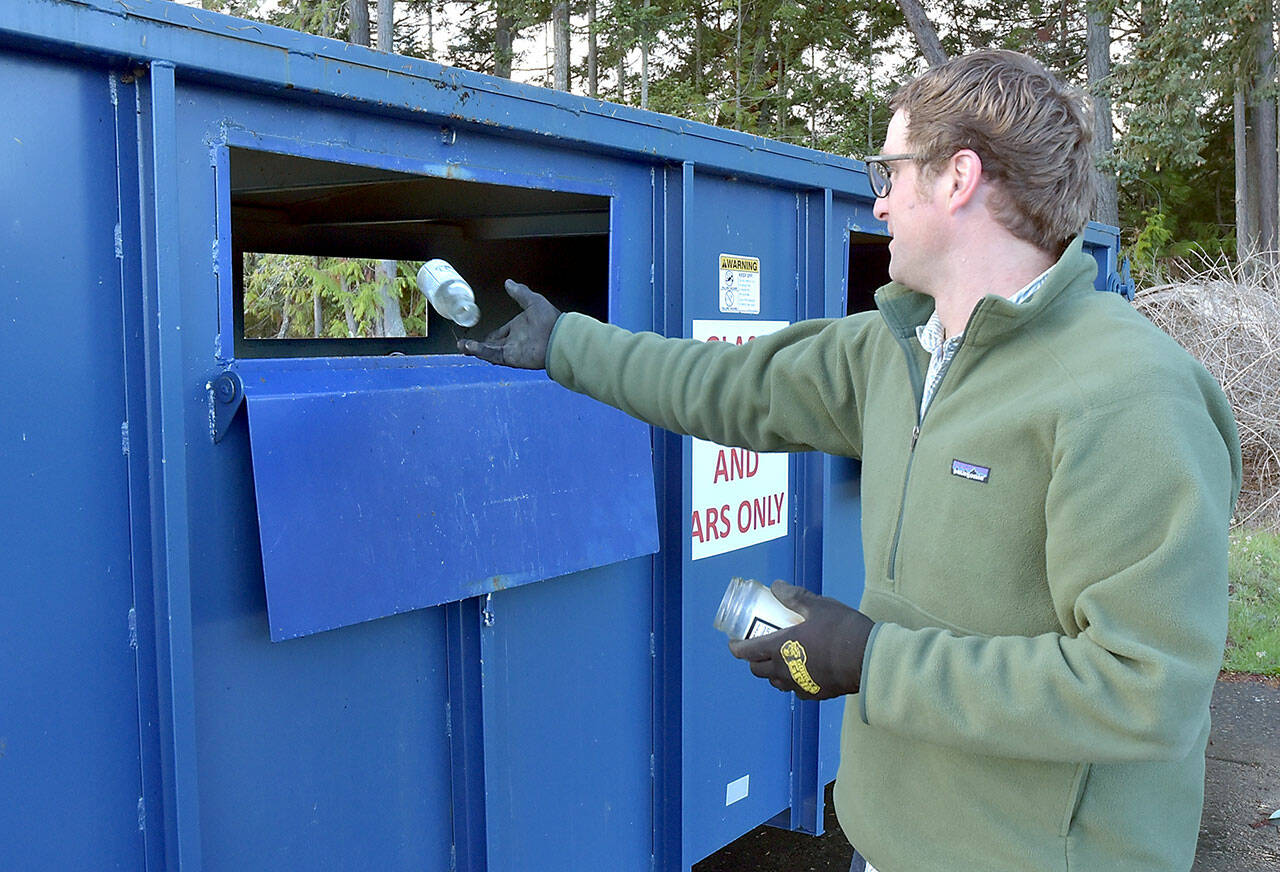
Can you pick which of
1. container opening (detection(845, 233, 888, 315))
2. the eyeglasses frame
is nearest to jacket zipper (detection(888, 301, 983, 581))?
the eyeglasses frame

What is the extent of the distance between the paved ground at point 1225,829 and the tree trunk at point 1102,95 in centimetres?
1034

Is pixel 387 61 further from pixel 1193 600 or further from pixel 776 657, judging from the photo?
pixel 1193 600

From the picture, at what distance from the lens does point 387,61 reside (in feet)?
6.72

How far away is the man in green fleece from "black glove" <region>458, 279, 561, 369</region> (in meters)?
0.65

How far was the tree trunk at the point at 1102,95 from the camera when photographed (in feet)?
48.0

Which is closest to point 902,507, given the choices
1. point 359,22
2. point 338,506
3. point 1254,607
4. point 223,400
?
point 338,506

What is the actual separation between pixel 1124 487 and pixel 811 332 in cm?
90

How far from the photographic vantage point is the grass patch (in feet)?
20.7

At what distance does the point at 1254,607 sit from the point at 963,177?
638cm

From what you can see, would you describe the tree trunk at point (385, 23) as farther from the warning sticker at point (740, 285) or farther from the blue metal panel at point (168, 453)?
the blue metal panel at point (168, 453)

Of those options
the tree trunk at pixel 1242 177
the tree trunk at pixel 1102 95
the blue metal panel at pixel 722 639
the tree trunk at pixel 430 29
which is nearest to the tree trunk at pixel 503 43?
the tree trunk at pixel 430 29

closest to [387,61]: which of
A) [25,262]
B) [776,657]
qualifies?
[25,262]

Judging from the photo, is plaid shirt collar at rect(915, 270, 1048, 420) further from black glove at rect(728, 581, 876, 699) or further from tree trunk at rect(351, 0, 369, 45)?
tree trunk at rect(351, 0, 369, 45)

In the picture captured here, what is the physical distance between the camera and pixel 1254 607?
6957 mm
